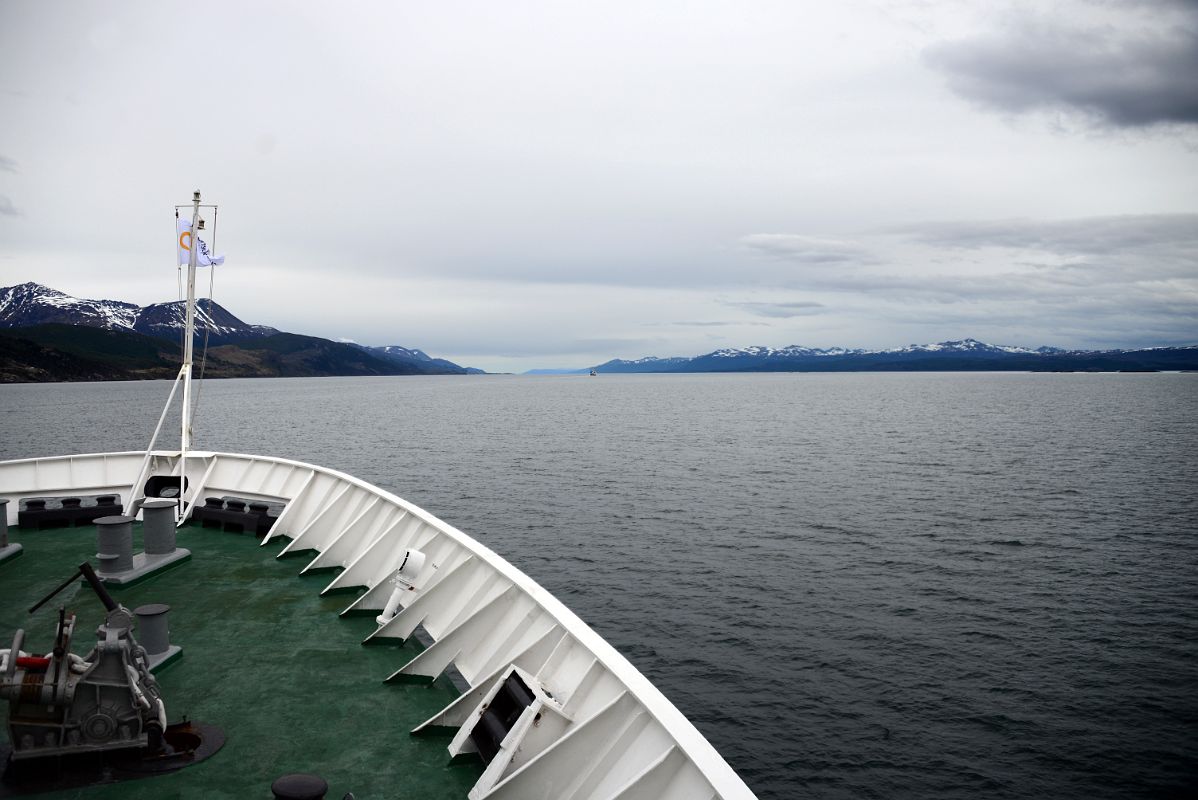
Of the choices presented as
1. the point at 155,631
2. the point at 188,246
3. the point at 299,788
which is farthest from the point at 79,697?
the point at 188,246

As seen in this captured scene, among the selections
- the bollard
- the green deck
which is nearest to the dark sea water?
the green deck

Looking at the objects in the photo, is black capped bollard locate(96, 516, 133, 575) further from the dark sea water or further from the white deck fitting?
the dark sea water

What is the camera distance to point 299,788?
15.3ft

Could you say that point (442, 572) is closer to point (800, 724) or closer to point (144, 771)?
point (144, 771)

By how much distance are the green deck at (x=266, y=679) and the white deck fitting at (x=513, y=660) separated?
34 cm

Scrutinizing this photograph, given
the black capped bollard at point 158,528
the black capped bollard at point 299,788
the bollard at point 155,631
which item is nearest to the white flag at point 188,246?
the black capped bollard at point 158,528

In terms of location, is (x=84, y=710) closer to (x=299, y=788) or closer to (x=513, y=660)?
(x=299, y=788)

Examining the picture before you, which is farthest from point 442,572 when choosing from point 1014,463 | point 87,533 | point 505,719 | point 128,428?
point 128,428

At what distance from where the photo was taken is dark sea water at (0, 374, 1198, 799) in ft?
50.2

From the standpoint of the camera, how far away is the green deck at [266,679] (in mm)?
6312

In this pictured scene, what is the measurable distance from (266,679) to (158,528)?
5269 millimetres

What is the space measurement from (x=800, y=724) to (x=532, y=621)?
11.2 m

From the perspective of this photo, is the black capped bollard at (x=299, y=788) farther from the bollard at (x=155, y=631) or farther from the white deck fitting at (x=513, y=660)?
the bollard at (x=155, y=631)

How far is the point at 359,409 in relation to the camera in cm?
12938
